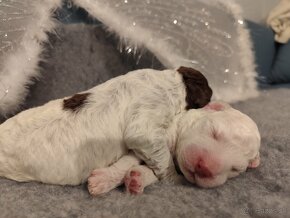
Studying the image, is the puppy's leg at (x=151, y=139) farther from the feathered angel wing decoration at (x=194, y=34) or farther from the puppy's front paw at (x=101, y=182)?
the feathered angel wing decoration at (x=194, y=34)

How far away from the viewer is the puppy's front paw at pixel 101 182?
3.46ft

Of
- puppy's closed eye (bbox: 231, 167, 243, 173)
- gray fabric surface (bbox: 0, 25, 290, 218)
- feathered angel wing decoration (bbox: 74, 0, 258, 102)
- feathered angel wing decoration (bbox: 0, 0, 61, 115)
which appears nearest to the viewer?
gray fabric surface (bbox: 0, 25, 290, 218)

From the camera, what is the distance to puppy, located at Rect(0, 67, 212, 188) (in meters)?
1.09

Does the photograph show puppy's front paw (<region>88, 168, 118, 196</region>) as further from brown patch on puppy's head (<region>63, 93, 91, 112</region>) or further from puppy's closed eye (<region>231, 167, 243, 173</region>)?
puppy's closed eye (<region>231, 167, 243, 173</region>)

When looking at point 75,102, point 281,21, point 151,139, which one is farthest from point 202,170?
point 281,21

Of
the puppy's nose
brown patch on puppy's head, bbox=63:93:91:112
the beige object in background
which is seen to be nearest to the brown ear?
the puppy's nose

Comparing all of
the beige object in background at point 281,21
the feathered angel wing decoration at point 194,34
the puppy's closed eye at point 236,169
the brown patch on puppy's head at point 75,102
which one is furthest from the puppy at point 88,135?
the beige object in background at point 281,21

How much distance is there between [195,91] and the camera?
1.28m

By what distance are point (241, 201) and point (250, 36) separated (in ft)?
3.80

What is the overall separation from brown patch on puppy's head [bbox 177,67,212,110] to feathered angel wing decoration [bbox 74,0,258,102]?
0.43 metres

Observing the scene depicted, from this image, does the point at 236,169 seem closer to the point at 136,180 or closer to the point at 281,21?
the point at 136,180

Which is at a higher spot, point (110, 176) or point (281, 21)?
point (110, 176)

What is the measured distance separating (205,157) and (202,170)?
0.11 ft

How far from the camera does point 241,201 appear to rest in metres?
1.08
